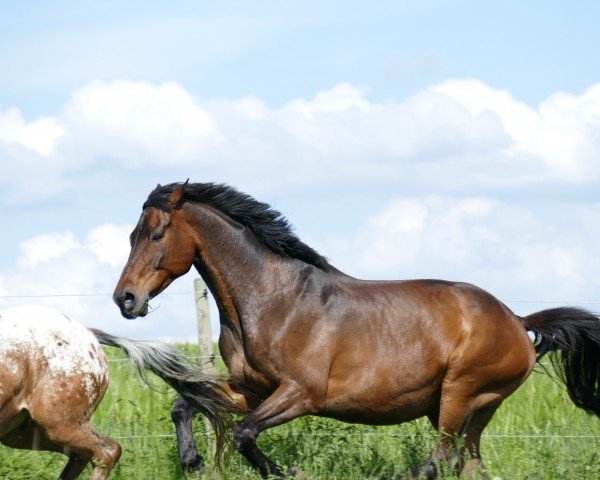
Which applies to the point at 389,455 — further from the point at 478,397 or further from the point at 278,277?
the point at 278,277

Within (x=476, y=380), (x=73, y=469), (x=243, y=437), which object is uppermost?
(x=476, y=380)

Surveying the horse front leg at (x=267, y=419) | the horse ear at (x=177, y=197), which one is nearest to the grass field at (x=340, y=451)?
the horse front leg at (x=267, y=419)

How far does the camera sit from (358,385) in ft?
20.4

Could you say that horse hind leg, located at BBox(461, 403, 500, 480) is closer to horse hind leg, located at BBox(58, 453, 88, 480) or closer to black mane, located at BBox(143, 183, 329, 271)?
black mane, located at BBox(143, 183, 329, 271)

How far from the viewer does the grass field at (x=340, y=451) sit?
6.14m

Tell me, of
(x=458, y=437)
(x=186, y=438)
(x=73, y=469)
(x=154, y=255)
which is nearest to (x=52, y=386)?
(x=73, y=469)

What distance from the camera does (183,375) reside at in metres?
6.23

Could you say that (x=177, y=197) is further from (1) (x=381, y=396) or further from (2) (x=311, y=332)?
(1) (x=381, y=396)

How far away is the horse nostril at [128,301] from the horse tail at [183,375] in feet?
0.62

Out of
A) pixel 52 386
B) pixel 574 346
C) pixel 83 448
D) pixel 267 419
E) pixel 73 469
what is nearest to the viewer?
pixel 52 386

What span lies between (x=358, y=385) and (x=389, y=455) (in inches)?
30.9

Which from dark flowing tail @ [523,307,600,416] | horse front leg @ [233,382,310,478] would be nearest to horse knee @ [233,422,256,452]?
horse front leg @ [233,382,310,478]

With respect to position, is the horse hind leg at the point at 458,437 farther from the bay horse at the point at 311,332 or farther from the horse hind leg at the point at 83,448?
the horse hind leg at the point at 83,448

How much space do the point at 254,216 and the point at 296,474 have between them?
1.58m
